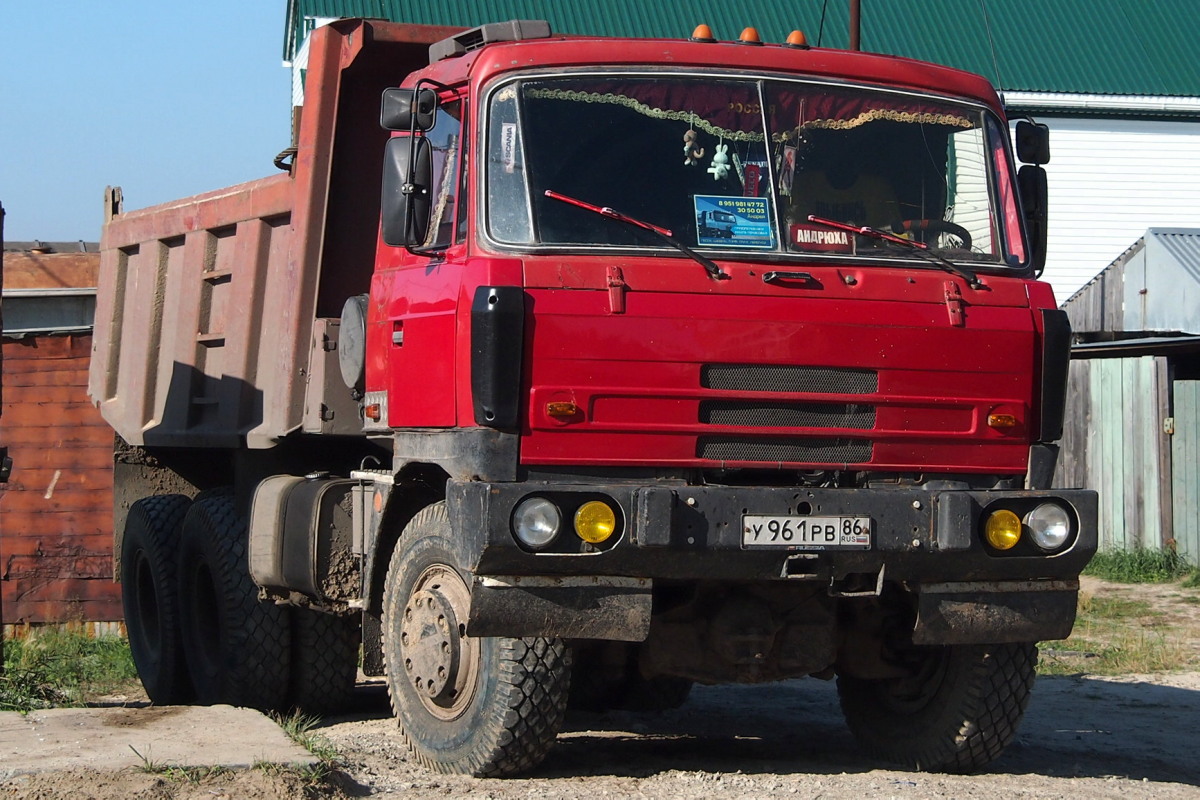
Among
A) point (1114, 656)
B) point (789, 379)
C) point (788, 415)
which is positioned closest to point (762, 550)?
point (788, 415)

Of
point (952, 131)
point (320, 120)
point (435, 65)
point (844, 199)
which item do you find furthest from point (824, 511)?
point (320, 120)

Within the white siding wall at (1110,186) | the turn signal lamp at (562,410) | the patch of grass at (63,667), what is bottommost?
the patch of grass at (63,667)

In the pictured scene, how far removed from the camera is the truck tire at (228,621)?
8.18m

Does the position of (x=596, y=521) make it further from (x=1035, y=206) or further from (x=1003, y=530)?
(x=1035, y=206)

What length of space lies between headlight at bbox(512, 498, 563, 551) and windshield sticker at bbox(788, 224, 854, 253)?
137 cm

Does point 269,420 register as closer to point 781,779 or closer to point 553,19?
point 781,779

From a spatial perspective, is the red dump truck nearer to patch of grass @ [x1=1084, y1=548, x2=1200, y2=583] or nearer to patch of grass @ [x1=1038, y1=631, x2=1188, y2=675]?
patch of grass @ [x1=1038, y1=631, x2=1188, y2=675]

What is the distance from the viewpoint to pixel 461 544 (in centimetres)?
530

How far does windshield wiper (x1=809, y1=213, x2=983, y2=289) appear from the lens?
5.79 meters

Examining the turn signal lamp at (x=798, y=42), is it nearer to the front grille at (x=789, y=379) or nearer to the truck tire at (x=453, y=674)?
the front grille at (x=789, y=379)

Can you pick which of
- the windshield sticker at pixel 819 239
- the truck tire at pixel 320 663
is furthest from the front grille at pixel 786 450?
the truck tire at pixel 320 663

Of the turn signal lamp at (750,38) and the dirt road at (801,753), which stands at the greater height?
the turn signal lamp at (750,38)

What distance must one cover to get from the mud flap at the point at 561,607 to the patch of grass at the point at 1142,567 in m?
10.3

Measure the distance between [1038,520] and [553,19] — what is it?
1897 centimetres
